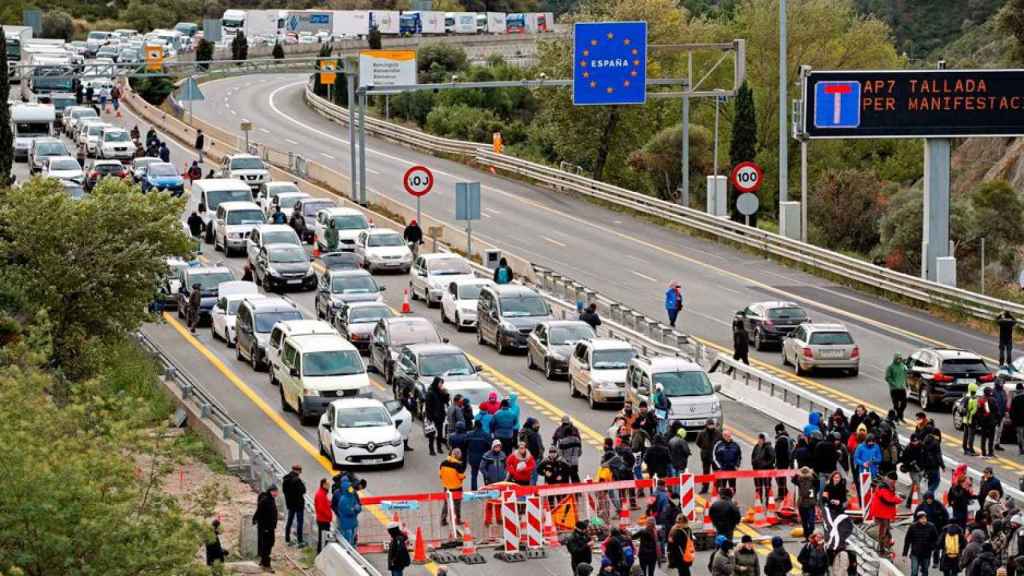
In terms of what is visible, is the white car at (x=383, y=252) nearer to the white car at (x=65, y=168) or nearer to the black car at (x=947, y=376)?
the white car at (x=65, y=168)

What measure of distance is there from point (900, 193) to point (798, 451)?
140 feet

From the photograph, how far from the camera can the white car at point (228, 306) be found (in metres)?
42.5

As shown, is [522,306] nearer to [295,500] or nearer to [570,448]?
[570,448]

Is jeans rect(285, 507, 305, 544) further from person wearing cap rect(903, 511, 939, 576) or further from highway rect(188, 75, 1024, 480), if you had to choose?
highway rect(188, 75, 1024, 480)

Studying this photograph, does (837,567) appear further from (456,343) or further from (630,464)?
(456,343)

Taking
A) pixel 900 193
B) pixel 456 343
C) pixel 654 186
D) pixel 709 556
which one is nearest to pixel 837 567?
pixel 709 556

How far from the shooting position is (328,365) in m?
34.8

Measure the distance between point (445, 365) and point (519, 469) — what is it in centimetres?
774

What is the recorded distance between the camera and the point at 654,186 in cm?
8700

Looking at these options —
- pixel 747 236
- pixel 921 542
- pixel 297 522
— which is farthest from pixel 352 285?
pixel 921 542

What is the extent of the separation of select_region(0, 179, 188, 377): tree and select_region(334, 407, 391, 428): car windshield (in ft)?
20.1

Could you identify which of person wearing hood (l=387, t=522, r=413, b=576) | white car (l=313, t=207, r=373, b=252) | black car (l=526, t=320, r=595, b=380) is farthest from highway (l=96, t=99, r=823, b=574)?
white car (l=313, t=207, r=373, b=252)

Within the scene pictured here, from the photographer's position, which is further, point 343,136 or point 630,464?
point 343,136

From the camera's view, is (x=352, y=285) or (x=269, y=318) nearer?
(x=269, y=318)
